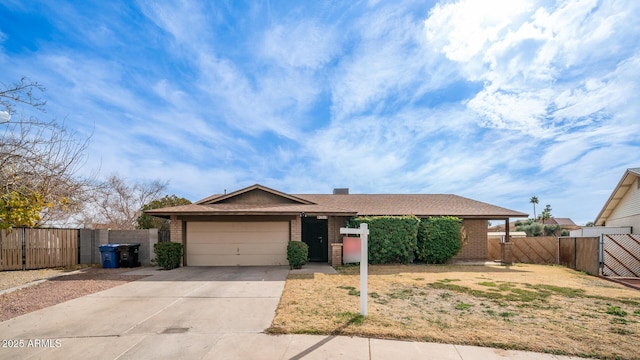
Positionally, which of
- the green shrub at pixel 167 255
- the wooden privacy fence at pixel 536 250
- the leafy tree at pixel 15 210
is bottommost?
the wooden privacy fence at pixel 536 250

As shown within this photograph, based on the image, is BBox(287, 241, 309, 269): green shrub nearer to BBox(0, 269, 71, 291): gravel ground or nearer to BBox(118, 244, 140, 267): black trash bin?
BBox(118, 244, 140, 267): black trash bin

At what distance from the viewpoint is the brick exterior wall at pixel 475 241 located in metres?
17.5

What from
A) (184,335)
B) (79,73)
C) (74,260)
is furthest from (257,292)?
(74,260)

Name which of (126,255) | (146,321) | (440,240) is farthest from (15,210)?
(440,240)

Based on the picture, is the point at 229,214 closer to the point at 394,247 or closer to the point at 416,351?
the point at 394,247

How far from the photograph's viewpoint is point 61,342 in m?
5.05

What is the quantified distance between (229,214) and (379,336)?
9.38m

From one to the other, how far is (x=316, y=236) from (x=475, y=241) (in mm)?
8577

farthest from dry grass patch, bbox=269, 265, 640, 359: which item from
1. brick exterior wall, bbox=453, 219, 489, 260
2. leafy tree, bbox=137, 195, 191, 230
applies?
leafy tree, bbox=137, 195, 191, 230

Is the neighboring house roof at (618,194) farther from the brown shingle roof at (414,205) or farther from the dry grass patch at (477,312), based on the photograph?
the dry grass patch at (477,312)

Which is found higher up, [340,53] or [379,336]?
[340,53]

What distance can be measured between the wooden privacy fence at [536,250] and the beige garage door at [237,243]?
12530 millimetres

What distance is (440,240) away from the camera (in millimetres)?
14914

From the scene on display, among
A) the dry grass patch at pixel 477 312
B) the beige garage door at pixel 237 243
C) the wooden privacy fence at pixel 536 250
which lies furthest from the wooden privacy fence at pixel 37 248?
the wooden privacy fence at pixel 536 250
